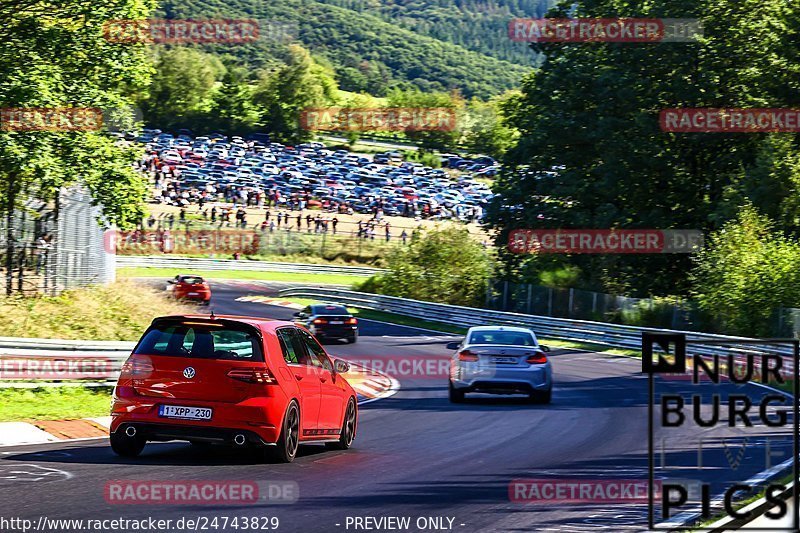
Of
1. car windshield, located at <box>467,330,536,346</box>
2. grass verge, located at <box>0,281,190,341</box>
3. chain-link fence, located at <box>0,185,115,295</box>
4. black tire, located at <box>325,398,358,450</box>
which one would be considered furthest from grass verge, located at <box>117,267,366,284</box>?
black tire, located at <box>325,398,358,450</box>

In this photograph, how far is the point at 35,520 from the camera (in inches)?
331

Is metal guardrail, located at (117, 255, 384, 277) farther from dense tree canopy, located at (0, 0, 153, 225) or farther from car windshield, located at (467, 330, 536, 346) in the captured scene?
car windshield, located at (467, 330, 536, 346)

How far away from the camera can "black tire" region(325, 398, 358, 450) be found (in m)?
14.2

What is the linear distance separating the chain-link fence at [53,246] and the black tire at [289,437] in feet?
47.7

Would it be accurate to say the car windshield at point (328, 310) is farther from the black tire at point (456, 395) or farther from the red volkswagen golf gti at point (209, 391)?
the red volkswagen golf gti at point (209, 391)

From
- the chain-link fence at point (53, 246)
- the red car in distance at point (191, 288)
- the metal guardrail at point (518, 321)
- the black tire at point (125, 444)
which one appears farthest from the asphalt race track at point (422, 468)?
the red car in distance at point (191, 288)

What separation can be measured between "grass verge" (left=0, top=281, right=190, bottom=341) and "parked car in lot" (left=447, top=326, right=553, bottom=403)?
7.23 metres

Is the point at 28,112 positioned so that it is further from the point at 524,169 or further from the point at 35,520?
the point at 524,169

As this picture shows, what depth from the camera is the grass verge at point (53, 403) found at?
53.2 ft

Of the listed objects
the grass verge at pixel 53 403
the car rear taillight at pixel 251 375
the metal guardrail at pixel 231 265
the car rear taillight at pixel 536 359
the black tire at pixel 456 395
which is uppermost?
the metal guardrail at pixel 231 265

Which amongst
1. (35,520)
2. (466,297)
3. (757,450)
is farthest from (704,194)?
(35,520)

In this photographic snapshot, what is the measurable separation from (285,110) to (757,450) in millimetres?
135660

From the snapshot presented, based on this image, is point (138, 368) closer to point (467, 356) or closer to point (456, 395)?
point (467, 356)

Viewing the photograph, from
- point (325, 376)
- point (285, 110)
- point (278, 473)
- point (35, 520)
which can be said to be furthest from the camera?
point (285, 110)
